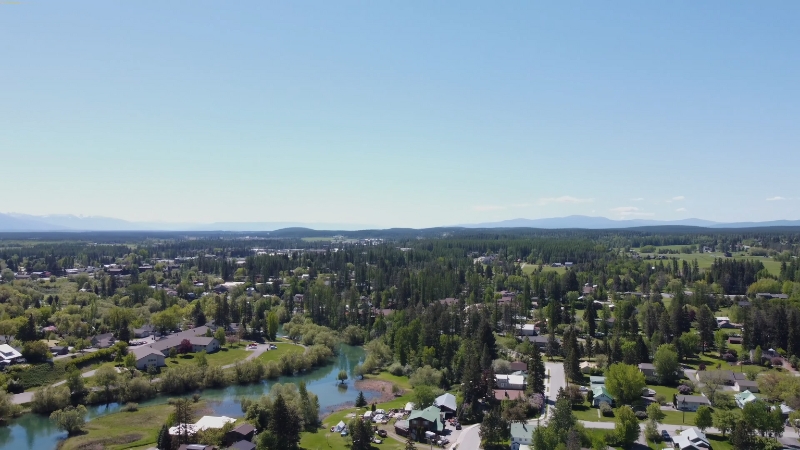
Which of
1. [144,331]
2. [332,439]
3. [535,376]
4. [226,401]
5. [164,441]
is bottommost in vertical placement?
[226,401]

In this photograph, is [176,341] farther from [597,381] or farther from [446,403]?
[597,381]

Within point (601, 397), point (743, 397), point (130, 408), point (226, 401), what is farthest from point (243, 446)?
point (743, 397)

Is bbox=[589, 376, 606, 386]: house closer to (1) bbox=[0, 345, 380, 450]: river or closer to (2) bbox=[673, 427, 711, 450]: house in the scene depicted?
(2) bbox=[673, 427, 711, 450]: house

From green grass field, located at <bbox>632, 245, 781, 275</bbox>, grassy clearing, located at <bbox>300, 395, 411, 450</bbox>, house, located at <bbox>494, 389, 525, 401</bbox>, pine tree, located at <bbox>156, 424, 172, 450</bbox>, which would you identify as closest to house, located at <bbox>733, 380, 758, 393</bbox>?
house, located at <bbox>494, 389, 525, 401</bbox>

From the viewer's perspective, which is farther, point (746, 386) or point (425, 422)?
point (746, 386)

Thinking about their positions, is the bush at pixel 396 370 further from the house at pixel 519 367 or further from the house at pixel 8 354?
the house at pixel 8 354

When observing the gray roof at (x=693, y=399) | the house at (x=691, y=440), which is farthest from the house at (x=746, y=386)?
the house at (x=691, y=440)

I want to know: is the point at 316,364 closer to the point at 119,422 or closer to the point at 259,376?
the point at 259,376

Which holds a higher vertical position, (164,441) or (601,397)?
(164,441)
